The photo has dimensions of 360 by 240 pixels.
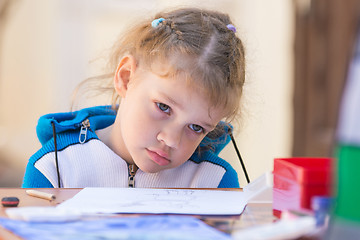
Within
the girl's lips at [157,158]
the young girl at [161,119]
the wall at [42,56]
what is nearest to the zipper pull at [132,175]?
the young girl at [161,119]

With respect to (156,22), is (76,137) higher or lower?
lower

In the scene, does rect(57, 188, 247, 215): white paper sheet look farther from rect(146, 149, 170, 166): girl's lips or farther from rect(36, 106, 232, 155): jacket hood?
rect(36, 106, 232, 155): jacket hood

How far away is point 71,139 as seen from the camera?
1043 mm

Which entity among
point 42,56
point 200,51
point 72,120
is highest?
point 200,51

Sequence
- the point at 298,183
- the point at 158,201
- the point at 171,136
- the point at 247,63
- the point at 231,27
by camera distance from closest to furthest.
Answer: the point at 298,183 → the point at 158,201 → the point at 171,136 → the point at 231,27 → the point at 247,63

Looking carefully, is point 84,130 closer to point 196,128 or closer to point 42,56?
point 196,128

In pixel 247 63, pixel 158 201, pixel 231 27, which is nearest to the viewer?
pixel 158 201

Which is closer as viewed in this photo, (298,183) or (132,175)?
(298,183)

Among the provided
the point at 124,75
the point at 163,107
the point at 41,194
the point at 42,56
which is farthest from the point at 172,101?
the point at 42,56

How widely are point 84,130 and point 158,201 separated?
0.44 m

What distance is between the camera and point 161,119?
910 millimetres

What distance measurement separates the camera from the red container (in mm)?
530

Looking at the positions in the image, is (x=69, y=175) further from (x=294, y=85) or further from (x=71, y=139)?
(x=294, y=85)

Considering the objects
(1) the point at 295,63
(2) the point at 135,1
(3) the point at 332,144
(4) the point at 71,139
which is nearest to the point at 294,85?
(1) the point at 295,63
